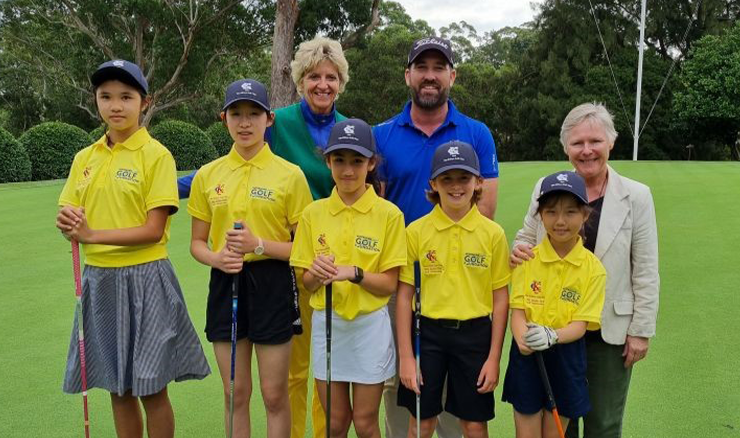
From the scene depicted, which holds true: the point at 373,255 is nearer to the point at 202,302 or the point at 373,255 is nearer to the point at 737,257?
the point at 202,302

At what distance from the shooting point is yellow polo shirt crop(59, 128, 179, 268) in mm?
2760

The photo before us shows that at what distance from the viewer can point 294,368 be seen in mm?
3373

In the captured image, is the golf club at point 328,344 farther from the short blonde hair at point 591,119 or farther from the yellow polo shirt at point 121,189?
the short blonde hair at point 591,119

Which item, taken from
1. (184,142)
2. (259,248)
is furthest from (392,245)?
(184,142)

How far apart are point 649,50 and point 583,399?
126 ft

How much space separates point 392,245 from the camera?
2791 mm

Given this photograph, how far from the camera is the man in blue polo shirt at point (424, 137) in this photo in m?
3.09

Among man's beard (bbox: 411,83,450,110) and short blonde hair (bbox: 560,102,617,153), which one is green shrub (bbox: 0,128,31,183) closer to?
man's beard (bbox: 411,83,450,110)

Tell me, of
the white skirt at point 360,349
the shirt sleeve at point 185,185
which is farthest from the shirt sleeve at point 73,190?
the white skirt at point 360,349

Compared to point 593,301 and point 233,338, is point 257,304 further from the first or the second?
point 593,301

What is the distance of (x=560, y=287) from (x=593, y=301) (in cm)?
14

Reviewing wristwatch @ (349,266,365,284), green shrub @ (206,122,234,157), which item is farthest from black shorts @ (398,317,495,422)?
green shrub @ (206,122,234,157)

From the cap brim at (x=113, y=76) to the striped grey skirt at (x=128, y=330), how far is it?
0.83 metres

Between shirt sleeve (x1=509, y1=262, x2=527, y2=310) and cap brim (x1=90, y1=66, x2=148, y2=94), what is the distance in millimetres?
1904
